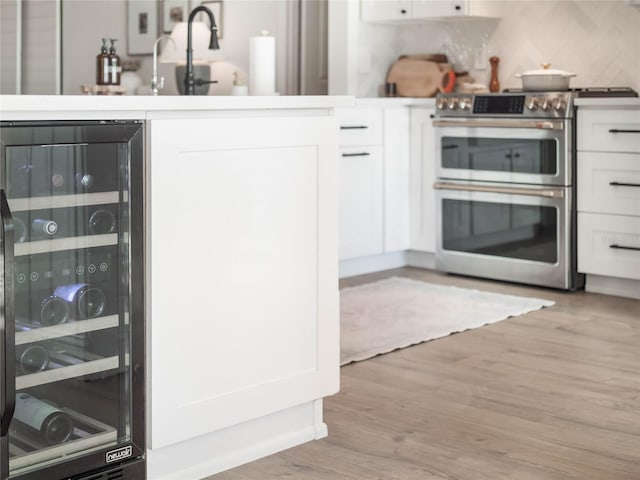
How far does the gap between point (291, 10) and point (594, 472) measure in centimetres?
448

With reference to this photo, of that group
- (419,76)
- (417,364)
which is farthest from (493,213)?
(417,364)

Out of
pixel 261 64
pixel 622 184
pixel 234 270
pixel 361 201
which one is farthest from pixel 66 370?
pixel 361 201

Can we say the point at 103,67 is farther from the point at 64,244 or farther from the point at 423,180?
the point at 64,244

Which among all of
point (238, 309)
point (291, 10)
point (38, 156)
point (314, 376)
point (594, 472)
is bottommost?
point (594, 472)

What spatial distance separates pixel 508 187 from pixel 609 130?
24.5 inches

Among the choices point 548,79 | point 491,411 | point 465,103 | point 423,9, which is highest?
point 423,9

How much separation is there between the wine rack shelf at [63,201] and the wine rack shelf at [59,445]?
1.47ft

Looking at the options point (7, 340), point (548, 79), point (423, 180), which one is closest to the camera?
point (7, 340)

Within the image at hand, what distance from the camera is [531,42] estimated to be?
5.61 metres

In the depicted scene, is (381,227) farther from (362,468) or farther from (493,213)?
(362,468)

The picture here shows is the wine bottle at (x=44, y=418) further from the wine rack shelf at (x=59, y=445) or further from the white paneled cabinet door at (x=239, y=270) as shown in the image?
the white paneled cabinet door at (x=239, y=270)

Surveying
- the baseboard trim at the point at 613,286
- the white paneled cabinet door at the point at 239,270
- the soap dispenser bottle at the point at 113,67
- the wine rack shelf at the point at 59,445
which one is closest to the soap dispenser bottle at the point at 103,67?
the soap dispenser bottle at the point at 113,67

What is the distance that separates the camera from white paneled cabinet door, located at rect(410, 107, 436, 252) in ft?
18.3

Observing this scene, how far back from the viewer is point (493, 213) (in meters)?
5.20
